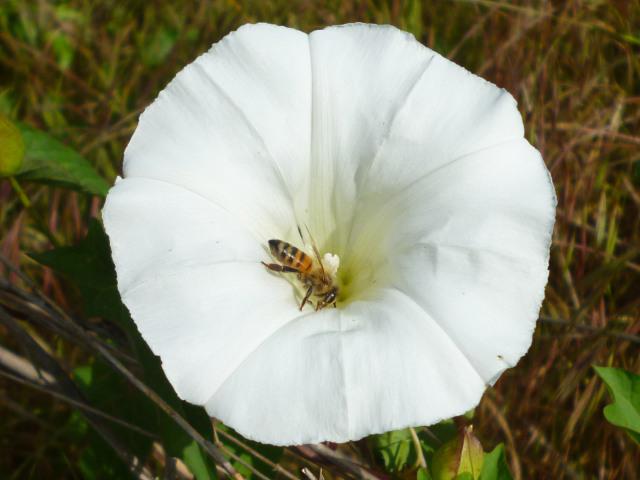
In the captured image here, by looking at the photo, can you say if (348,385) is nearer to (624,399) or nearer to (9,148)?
(624,399)

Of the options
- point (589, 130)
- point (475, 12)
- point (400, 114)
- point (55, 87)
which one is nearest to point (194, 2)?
point (55, 87)

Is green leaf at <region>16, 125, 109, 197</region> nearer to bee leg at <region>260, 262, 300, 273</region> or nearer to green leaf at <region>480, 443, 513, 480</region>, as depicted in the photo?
bee leg at <region>260, 262, 300, 273</region>

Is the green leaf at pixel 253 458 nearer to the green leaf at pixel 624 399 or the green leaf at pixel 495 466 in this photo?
the green leaf at pixel 495 466

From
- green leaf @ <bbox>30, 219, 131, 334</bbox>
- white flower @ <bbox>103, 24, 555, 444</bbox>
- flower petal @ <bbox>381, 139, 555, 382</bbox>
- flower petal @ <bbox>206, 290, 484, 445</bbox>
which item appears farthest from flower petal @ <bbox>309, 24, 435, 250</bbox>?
green leaf @ <bbox>30, 219, 131, 334</bbox>

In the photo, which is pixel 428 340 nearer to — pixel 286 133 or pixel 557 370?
pixel 286 133

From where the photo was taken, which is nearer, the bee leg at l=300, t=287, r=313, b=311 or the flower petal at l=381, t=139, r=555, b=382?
the flower petal at l=381, t=139, r=555, b=382

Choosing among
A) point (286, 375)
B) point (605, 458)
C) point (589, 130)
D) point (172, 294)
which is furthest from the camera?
point (589, 130)

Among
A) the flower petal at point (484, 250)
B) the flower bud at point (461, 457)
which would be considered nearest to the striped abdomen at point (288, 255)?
the flower petal at point (484, 250)
